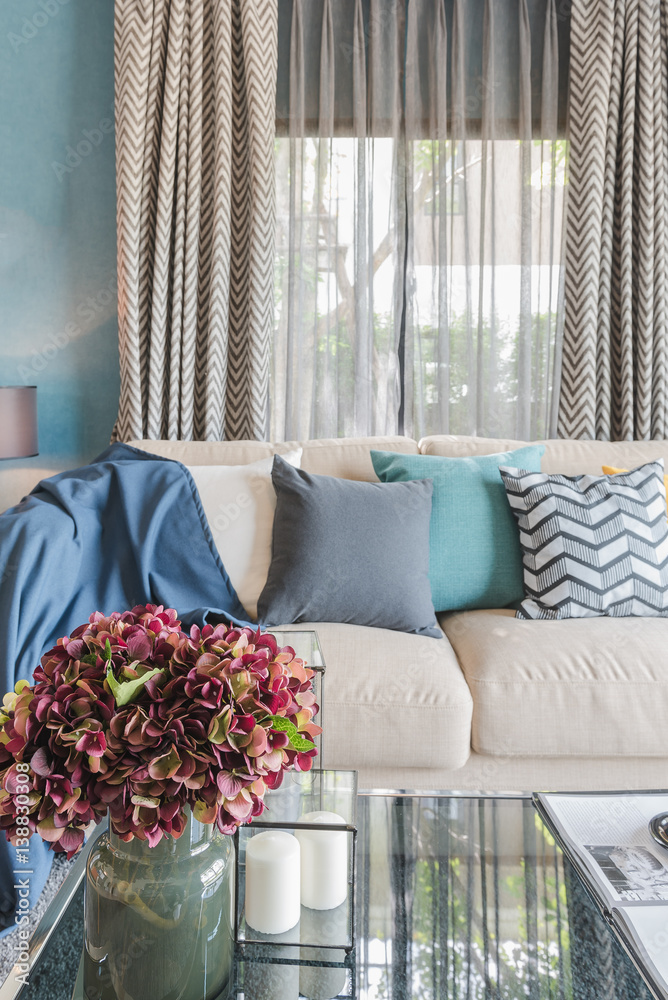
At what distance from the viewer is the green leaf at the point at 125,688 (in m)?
0.58

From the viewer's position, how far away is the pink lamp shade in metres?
2.33

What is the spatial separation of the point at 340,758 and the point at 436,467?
89cm

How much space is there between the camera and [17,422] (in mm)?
2373

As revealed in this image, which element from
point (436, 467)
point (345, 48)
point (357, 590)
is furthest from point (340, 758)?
point (345, 48)

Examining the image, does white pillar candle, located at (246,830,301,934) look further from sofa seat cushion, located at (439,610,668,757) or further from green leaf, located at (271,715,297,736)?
sofa seat cushion, located at (439,610,668,757)

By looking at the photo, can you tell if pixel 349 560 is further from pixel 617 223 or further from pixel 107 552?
pixel 617 223

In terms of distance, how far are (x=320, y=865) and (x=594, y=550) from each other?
1.28 metres

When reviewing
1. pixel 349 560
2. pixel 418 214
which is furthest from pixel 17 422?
pixel 418 214

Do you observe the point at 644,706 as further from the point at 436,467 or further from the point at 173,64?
the point at 173,64

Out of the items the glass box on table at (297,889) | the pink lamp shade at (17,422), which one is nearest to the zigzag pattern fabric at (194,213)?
the pink lamp shade at (17,422)

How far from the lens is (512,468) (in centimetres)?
204

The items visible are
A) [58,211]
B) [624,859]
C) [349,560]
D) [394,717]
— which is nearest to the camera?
[624,859]

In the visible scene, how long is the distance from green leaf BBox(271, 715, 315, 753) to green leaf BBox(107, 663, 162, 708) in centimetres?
11

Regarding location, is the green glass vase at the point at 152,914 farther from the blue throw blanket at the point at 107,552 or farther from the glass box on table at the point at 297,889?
the blue throw blanket at the point at 107,552
